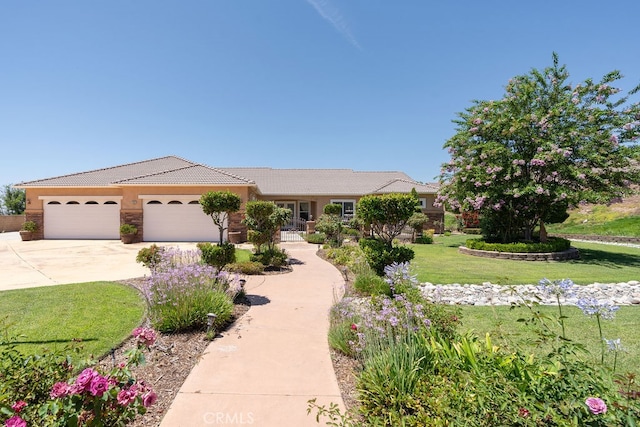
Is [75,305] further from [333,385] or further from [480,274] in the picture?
[480,274]

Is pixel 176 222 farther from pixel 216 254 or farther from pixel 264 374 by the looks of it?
pixel 264 374

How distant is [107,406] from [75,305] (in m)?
5.34

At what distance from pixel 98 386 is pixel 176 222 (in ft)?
57.8

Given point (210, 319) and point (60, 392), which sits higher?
point (60, 392)

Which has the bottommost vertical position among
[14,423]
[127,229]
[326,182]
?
[14,423]

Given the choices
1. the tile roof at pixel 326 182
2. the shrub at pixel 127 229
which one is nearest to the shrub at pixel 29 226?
the shrub at pixel 127 229

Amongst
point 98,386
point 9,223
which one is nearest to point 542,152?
point 98,386

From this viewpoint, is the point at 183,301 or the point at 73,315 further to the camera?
the point at 73,315

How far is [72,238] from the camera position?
19016 mm

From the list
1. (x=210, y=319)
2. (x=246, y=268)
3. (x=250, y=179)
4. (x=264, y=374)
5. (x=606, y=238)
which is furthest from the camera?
(x=250, y=179)

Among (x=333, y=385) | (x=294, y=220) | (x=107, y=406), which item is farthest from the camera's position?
(x=294, y=220)

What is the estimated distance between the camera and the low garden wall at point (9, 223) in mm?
26055

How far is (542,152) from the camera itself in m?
13.1

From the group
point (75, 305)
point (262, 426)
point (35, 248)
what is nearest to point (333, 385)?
point (262, 426)
